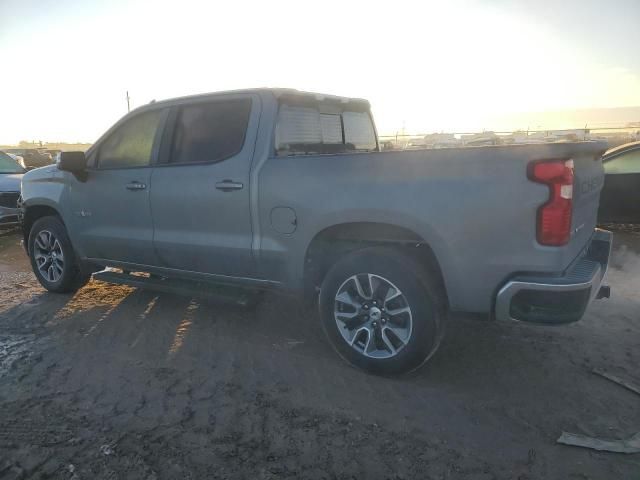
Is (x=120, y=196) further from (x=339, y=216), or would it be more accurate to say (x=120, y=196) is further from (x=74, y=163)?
(x=339, y=216)

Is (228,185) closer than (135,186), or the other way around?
(228,185)

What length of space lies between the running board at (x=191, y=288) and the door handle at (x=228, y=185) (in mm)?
871

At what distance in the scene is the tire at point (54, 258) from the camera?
5.28 m

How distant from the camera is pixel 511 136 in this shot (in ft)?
72.0

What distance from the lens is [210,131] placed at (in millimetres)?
4203

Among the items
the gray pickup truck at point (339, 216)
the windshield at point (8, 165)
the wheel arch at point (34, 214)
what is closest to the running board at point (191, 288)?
the gray pickup truck at point (339, 216)

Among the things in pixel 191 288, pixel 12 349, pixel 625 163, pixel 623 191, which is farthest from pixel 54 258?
pixel 625 163

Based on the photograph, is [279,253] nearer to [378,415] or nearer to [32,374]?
[378,415]

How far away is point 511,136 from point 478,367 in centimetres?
2036

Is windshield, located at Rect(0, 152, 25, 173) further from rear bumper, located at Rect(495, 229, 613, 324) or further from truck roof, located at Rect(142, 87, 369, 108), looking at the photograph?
rear bumper, located at Rect(495, 229, 613, 324)

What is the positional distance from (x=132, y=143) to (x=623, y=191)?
6.19 meters

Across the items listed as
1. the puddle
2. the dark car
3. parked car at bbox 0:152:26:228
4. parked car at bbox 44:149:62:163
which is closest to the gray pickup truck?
parked car at bbox 44:149:62:163

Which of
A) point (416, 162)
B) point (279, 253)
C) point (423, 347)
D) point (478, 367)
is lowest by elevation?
point (478, 367)

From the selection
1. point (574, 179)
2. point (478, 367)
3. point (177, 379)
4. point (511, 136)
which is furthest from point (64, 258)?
point (511, 136)
